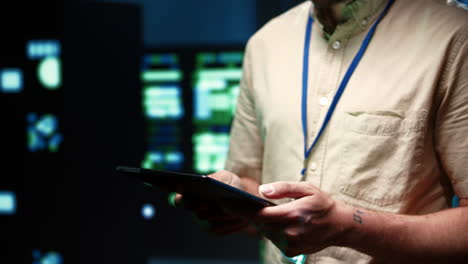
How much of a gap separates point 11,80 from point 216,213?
2389 mm

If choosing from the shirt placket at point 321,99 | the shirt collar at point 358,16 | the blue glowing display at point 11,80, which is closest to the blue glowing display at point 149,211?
the blue glowing display at point 11,80

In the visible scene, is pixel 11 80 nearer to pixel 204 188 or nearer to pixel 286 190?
pixel 204 188

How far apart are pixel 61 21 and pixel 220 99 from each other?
50.2 inches

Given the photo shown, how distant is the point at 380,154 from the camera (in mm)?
1035

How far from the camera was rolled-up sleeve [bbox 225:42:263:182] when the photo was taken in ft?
4.44

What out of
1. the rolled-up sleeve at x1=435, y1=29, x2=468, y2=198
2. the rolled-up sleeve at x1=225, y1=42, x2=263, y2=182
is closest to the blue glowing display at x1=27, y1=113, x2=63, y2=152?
the rolled-up sleeve at x1=225, y1=42, x2=263, y2=182

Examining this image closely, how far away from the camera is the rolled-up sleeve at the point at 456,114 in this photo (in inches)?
37.8

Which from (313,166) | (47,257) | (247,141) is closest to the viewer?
(313,166)

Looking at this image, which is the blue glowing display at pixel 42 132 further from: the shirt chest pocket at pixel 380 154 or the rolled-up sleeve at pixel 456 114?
the rolled-up sleeve at pixel 456 114

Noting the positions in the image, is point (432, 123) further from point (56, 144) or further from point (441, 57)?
point (56, 144)

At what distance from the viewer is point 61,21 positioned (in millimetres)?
2900

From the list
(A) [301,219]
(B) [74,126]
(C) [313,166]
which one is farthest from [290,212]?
(B) [74,126]

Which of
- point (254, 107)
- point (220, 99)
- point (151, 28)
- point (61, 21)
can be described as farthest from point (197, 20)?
point (254, 107)

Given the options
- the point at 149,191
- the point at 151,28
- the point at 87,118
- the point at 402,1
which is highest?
the point at 151,28
